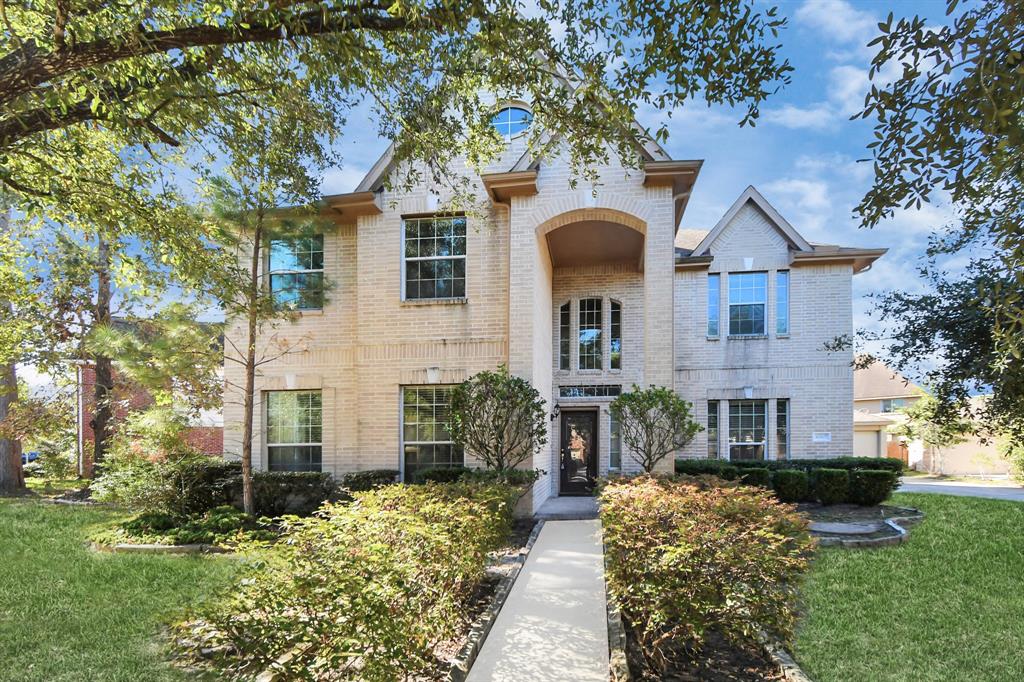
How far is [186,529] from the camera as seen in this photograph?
966cm

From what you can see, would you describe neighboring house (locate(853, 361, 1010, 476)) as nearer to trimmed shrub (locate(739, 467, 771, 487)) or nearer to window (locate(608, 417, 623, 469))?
trimmed shrub (locate(739, 467, 771, 487))

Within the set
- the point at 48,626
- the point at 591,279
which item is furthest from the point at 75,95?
the point at 591,279

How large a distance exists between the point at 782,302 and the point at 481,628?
14.7 metres

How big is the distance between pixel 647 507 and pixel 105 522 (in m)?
11.4

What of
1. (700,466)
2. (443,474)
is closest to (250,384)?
(443,474)

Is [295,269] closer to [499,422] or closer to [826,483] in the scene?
[499,422]

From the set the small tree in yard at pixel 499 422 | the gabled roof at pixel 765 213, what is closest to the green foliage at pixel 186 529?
the small tree in yard at pixel 499 422

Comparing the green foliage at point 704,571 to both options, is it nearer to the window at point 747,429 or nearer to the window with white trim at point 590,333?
the window with white trim at point 590,333

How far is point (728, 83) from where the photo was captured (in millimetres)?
5527

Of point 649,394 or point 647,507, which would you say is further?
point 649,394

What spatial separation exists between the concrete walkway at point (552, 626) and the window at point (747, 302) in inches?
433

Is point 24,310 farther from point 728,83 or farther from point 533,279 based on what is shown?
point 728,83

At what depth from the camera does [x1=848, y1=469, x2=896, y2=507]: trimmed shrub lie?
12945 mm

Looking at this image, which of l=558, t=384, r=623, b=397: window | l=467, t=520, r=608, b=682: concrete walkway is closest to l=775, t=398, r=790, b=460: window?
l=558, t=384, r=623, b=397: window
